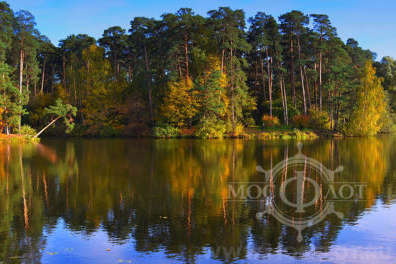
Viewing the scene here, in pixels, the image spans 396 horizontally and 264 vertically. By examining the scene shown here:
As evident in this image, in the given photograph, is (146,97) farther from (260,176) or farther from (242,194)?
(242,194)

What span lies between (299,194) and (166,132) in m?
37.1

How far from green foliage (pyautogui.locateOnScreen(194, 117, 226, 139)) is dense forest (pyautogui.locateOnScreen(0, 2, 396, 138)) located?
119mm

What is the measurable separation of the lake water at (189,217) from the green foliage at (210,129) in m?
27.5

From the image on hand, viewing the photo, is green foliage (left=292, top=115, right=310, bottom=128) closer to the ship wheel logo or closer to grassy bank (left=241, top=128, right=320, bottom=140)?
grassy bank (left=241, top=128, right=320, bottom=140)

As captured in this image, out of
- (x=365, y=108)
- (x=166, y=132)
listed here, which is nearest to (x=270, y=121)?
(x=365, y=108)

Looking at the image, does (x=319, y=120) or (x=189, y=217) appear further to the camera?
(x=319, y=120)

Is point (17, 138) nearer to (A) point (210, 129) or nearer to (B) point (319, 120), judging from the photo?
(A) point (210, 129)

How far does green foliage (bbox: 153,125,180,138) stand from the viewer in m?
49.4

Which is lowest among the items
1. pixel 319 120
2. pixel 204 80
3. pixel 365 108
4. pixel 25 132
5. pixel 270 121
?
pixel 25 132

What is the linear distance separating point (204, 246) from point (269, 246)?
129cm

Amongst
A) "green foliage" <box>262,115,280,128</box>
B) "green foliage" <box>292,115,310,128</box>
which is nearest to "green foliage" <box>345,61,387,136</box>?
Result: "green foliage" <box>292,115,310,128</box>

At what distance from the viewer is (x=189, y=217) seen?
10.3 meters

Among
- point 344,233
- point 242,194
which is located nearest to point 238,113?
point 242,194

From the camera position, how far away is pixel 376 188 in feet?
47.0
